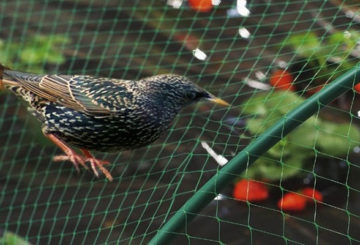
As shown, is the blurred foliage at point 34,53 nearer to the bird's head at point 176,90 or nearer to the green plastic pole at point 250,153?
the bird's head at point 176,90

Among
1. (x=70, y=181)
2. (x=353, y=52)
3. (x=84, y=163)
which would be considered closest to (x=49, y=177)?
(x=70, y=181)

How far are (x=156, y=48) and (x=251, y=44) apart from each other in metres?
0.57

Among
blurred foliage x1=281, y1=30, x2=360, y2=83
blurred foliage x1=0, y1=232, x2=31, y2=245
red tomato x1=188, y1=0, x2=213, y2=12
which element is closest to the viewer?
blurred foliage x1=281, y1=30, x2=360, y2=83

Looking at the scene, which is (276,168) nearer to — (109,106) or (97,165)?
(109,106)

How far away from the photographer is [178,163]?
3.57m

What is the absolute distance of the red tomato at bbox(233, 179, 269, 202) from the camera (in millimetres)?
3430

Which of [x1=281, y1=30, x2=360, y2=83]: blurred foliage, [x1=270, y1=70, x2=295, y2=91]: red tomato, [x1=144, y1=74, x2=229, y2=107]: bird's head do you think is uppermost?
[x1=281, y1=30, x2=360, y2=83]: blurred foliage

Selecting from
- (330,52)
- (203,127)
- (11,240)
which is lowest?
(11,240)

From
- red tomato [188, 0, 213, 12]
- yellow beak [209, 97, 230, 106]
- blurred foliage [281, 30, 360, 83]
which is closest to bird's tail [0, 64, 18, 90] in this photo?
yellow beak [209, 97, 230, 106]

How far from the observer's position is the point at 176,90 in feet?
10.9

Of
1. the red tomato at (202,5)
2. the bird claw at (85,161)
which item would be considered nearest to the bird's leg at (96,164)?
the bird claw at (85,161)

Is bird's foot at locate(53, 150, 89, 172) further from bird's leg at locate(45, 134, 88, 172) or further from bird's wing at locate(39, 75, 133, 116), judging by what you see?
bird's wing at locate(39, 75, 133, 116)

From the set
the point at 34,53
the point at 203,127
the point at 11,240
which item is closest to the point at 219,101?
the point at 203,127

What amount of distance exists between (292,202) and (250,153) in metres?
0.63
